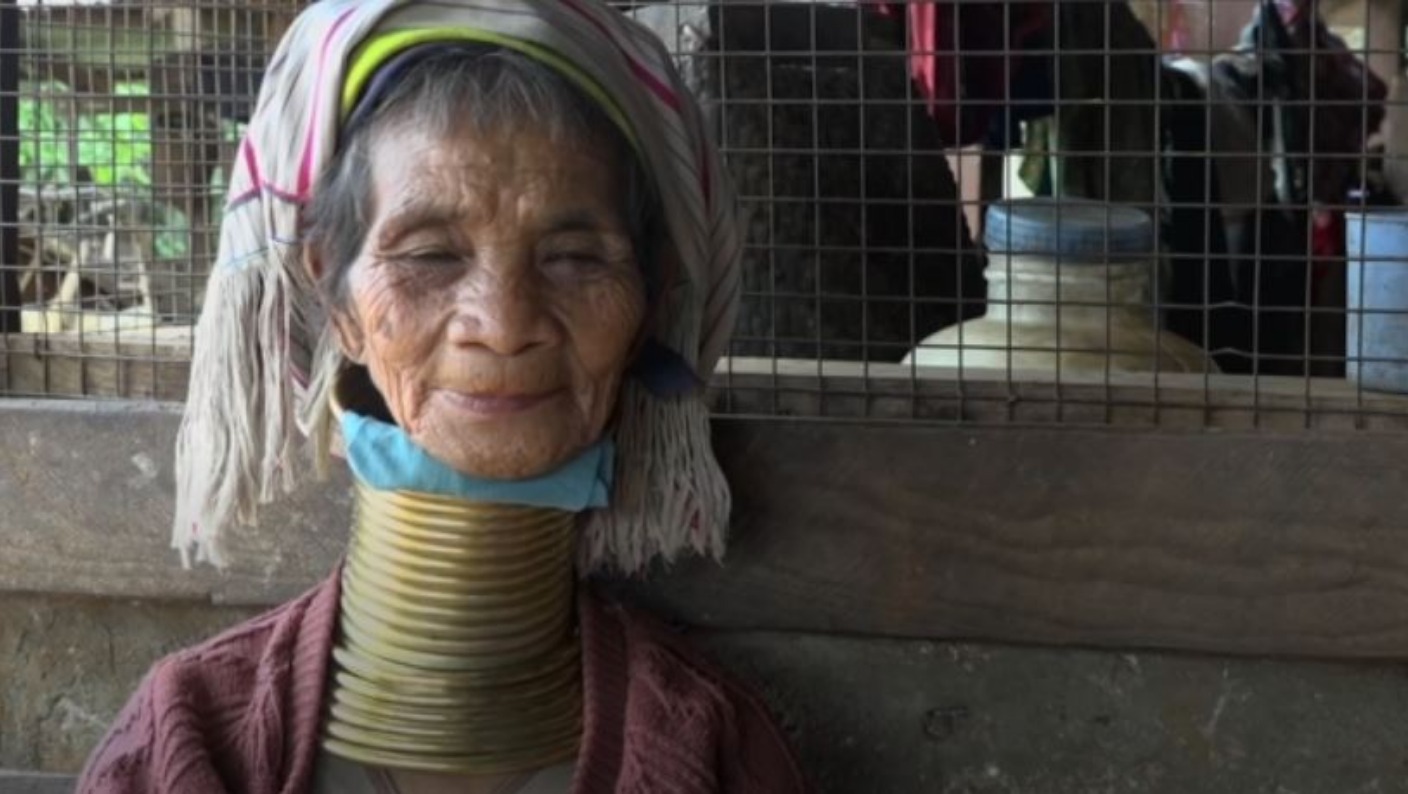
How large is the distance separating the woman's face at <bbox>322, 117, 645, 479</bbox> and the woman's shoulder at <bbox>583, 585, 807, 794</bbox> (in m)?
0.23

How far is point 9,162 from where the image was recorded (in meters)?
2.13

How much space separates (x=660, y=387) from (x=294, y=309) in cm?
30

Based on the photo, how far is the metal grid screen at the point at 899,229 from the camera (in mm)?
1815

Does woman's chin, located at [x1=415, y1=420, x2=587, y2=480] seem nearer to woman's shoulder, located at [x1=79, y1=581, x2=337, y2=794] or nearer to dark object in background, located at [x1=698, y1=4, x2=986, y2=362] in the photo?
woman's shoulder, located at [x1=79, y1=581, x2=337, y2=794]

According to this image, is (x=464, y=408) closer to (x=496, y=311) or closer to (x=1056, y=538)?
(x=496, y=311)

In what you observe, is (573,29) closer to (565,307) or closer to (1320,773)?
(565,307)

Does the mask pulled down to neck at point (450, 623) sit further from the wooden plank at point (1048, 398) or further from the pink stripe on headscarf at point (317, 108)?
the wooden plank at point (1048, 398)

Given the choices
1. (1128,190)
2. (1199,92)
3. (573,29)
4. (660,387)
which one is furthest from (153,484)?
(1199,92)

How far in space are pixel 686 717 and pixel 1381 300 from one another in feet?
2.52

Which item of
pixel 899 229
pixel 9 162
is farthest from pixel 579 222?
pixel 899 229

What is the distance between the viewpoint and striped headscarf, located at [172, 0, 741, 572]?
1473 millimetres

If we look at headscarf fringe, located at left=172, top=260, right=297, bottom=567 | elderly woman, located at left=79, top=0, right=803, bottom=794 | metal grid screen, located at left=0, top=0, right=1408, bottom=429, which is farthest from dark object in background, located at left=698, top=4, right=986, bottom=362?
headscarf fringe, located at left=172, top=260, right=297, bottom=567

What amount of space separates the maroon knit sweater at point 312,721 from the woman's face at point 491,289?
0.74 ft

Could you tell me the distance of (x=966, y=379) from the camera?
5.97 feet
